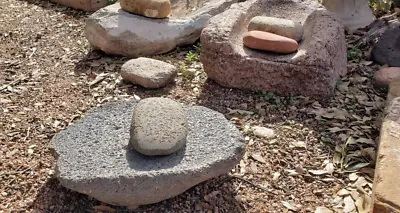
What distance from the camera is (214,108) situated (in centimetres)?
250

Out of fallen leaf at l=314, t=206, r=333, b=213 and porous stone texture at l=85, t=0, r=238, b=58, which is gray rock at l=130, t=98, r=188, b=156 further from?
porous stone texture at l=85, t=0, r=238, b=58

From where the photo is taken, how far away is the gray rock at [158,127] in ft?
5.72

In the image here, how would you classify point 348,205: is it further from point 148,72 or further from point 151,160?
point 148,72

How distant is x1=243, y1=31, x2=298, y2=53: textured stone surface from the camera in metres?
2.56

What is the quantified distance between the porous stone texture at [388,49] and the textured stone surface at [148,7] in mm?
1377

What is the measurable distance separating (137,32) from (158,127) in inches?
54.1

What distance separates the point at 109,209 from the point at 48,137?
0.66 m

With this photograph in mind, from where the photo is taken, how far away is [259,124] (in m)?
2.36

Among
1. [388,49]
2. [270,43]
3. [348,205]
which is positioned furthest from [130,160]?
[388,49]

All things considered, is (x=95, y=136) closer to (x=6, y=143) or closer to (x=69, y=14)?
(x=6, y=143)

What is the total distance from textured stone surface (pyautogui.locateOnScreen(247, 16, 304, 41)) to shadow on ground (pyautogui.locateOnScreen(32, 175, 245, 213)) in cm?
114

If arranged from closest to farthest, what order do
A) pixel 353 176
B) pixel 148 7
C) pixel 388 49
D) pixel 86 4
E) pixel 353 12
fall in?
pixel 353 176, pixel 388 49, pixel 148 7, pixel 353 12, pixel 86 4

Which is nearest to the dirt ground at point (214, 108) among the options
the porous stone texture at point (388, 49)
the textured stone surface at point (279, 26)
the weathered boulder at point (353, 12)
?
the porous stone texture at point (388, 49)

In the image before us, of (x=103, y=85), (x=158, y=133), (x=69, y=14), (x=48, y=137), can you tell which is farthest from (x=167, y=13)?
(x=158, y=133)
